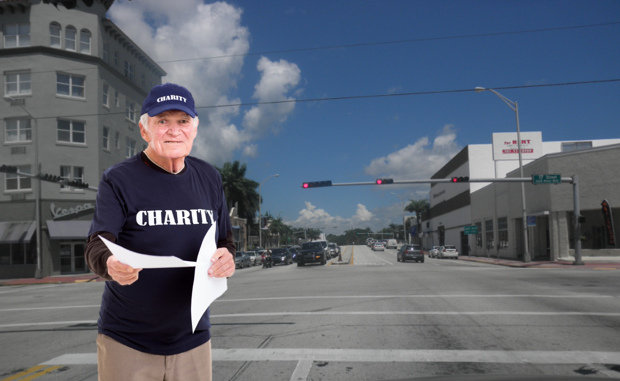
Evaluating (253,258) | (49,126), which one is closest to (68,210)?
(49,126)

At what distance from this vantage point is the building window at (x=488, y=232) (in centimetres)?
5275

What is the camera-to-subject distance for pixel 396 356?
6457 millimetres

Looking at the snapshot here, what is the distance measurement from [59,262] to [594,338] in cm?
3427

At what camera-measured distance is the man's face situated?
7.98 feet

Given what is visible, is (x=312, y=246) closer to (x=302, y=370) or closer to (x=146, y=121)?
(x=302, y=370)

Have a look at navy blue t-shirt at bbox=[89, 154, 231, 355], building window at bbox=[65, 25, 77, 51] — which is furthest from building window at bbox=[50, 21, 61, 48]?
navy blue t-shirt at bbox=[89, 154, 231, 355]

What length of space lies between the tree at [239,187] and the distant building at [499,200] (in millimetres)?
29382

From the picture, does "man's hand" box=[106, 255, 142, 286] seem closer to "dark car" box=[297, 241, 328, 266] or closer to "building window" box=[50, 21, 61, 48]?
"dark car" box=[297, 241, 328, 266]

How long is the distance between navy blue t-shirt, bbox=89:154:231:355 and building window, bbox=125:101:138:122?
3878 cm

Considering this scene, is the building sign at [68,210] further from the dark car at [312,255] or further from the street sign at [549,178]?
the street sign at [549,178]

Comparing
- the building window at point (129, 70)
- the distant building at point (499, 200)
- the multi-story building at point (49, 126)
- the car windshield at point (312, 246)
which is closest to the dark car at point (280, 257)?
the car windshield at point (312, 246)

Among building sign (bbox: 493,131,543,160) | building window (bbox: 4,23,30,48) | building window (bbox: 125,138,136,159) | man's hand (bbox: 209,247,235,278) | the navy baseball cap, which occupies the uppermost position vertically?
building window (bbox: 4,23,30,48)

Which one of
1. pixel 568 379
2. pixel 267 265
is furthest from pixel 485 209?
pixel 568 379

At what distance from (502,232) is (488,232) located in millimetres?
6342
